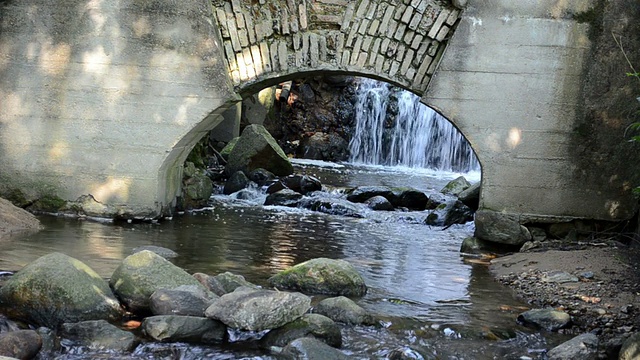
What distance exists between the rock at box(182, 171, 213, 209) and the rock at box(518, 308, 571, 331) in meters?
5.22

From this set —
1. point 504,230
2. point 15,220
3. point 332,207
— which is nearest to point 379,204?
point 332,207

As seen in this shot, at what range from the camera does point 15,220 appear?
25.6 ft

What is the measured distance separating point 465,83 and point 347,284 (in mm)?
2948

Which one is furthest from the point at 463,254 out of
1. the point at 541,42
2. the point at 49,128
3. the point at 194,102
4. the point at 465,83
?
the point at 49,128

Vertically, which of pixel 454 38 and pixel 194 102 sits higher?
pixel 454 38

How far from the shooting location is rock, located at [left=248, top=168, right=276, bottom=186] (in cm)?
1249

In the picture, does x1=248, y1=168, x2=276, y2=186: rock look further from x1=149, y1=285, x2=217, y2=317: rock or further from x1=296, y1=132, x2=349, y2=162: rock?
x1=149, y1=285, x2=217, y2=317: rock

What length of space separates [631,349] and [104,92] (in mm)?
5899

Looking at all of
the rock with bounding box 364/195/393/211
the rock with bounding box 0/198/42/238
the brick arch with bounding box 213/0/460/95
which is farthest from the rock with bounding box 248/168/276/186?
the rock with bounding box 0/198/42/238

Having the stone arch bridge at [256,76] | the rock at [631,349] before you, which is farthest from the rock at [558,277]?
the rock at [631,349]

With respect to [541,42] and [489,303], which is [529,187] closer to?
[541,42]

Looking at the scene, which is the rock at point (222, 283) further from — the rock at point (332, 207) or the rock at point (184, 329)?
the rock at point (332, 207)

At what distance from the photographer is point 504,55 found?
818 centimetres

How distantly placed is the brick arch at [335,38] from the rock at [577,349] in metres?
3.85
